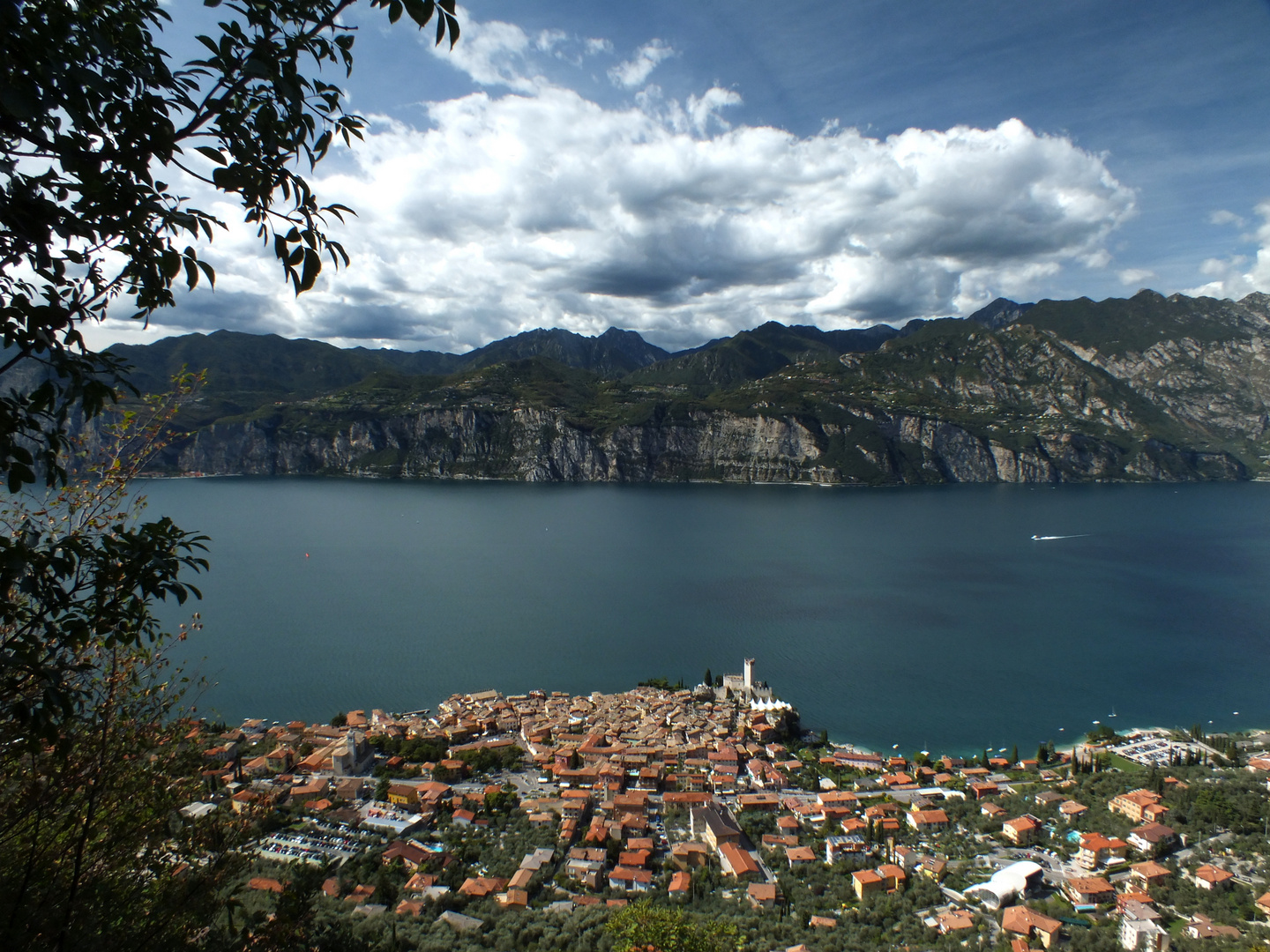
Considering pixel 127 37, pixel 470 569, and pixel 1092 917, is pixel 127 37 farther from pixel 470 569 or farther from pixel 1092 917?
pixel 470 569

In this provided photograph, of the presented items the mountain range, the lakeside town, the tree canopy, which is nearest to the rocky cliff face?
the mountain range

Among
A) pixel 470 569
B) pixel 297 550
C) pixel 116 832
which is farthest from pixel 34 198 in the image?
pixel 297 550

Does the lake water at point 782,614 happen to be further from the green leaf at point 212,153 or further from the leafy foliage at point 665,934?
the green leaf at point 212,153

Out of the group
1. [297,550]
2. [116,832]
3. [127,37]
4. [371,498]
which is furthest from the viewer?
[371,498]

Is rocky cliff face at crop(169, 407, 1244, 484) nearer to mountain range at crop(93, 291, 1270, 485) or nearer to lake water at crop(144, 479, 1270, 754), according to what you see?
mountain range at crop(93, 291, 1270, 485)

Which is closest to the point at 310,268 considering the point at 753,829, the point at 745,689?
the point at 753,829

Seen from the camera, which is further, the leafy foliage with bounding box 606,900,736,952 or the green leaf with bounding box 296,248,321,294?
the leafy foliage with bounding box 606,900,736,952
